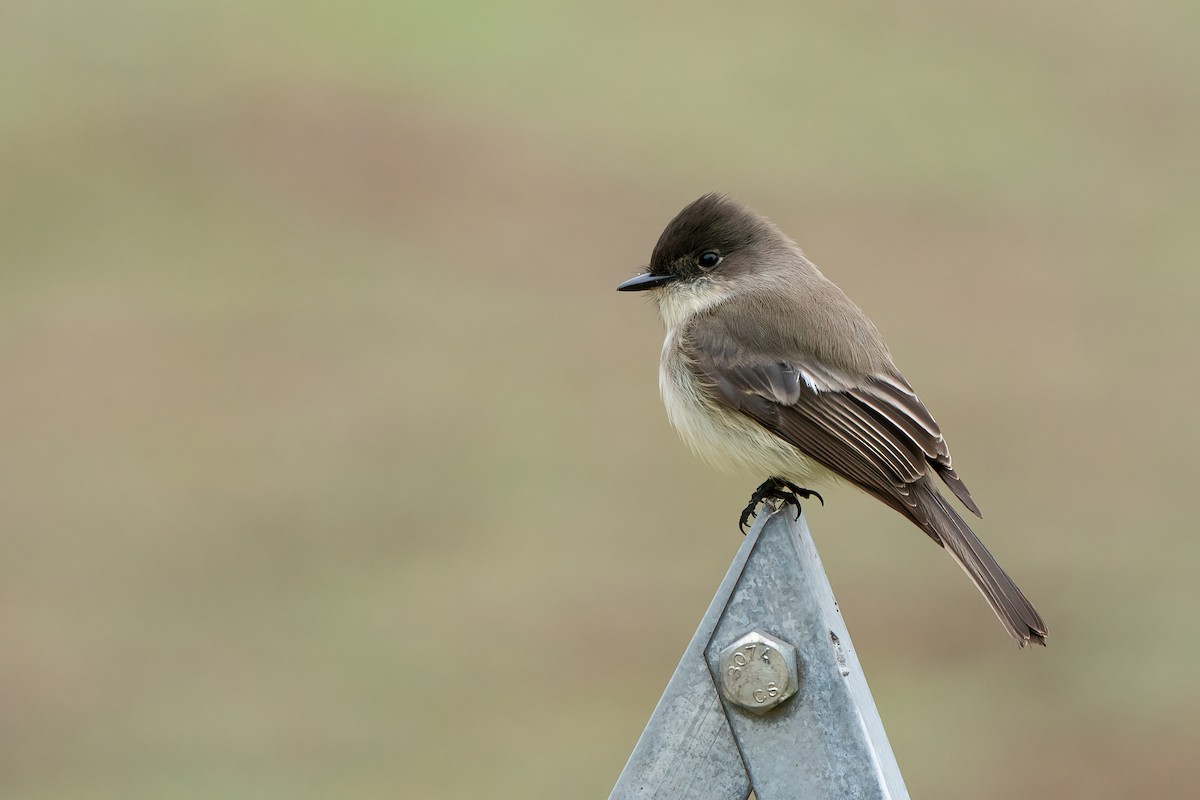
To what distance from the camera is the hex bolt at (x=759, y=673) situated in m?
2.67

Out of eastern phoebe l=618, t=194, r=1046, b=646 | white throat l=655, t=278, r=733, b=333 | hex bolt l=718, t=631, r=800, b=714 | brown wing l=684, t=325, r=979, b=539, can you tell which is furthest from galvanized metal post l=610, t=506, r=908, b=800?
white throat l=655, t=278, r=733, b=333

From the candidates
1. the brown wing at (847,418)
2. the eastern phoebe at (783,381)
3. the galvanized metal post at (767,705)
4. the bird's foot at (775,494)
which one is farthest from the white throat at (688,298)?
the galvanized metal post at (767,705)

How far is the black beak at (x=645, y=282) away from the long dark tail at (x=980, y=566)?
981 mm

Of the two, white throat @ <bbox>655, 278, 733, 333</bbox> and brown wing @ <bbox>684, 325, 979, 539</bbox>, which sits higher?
white throat @ <bbox>655, 278, 733, 333</bbox>

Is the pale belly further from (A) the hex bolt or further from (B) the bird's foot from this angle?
(A) the hex bolt

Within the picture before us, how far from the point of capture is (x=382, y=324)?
36.0 feet

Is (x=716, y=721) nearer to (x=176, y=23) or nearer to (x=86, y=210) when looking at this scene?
(x=86, y=210)

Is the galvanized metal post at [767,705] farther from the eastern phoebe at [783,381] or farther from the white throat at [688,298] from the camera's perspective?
the white throat at [688,298]

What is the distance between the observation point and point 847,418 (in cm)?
416

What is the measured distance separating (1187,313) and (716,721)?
9491 millimetres

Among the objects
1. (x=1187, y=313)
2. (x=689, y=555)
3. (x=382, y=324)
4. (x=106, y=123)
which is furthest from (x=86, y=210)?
(x=1187, y=313)

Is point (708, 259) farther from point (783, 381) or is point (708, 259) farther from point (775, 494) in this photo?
point (775, 494)

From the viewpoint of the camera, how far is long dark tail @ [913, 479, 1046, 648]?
3.63 meters

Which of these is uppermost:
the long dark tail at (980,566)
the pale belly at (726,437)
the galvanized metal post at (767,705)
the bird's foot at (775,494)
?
the pale belly at (726,437)
